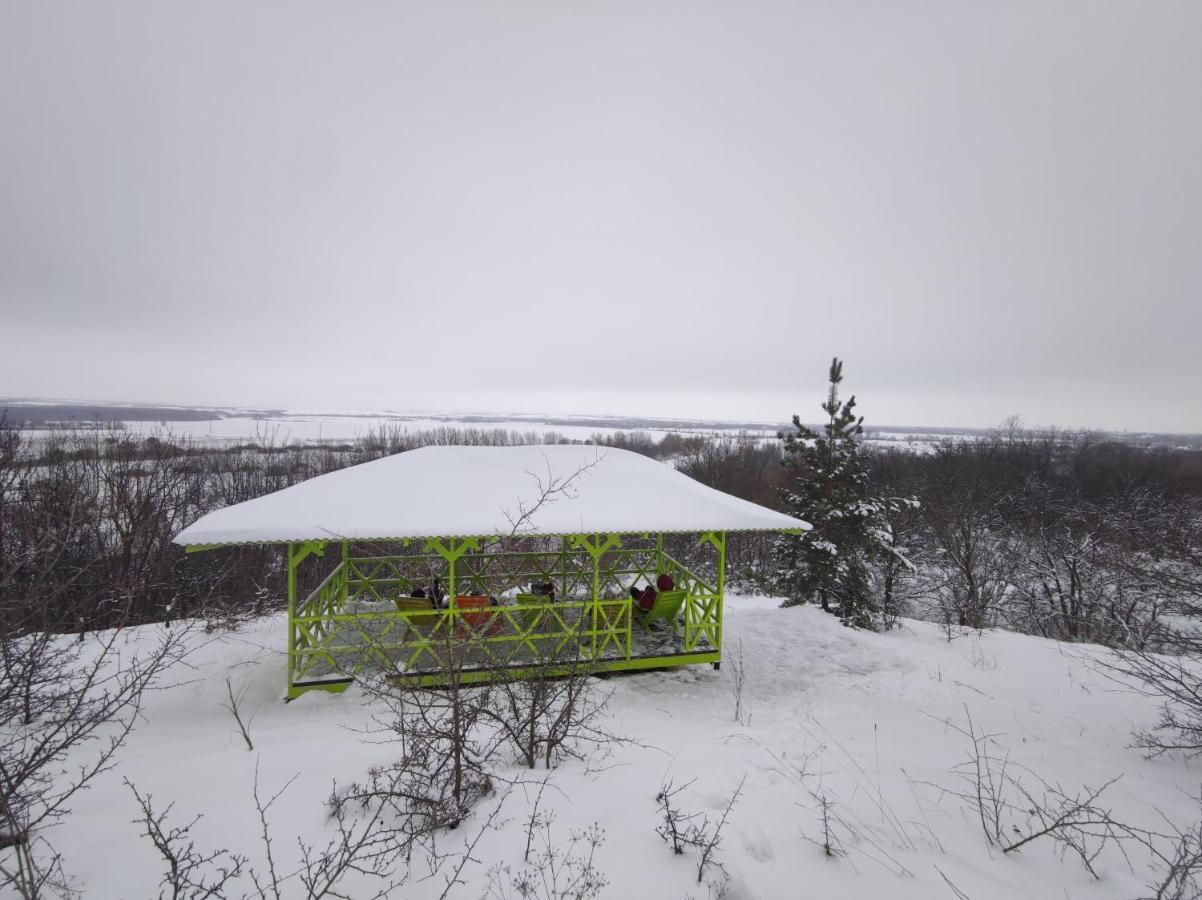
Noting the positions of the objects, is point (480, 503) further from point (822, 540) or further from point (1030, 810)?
point (822, 540)

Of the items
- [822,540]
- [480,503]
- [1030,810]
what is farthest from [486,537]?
[822,540]

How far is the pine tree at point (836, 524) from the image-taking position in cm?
1310

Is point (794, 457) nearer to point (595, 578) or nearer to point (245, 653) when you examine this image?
point (595, 578)

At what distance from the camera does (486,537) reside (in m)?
6.67

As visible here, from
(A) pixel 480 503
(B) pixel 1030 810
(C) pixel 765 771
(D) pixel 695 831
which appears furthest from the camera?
(A) pixel 480 503

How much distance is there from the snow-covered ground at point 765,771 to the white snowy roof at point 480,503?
2377 millimetres

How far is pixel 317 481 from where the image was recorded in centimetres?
772

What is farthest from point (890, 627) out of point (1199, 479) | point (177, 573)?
point (1199, 479)

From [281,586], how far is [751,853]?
2070 centimetres

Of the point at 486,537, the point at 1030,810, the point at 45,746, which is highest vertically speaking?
the point at 486,537

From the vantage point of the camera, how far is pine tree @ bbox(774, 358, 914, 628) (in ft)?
43.0

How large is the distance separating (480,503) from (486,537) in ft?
1.94

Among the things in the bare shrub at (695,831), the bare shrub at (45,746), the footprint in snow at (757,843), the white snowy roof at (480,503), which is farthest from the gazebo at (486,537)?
the footprint in snow at (757,843)

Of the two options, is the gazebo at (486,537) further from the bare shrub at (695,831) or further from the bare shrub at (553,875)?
the bare shrub at (553,875)
